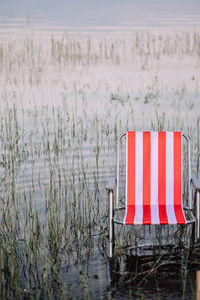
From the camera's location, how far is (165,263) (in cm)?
277

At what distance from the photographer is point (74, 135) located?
5.72 meters

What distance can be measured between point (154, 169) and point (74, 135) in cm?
264

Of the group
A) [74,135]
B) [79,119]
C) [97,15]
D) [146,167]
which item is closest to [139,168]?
[146,167]

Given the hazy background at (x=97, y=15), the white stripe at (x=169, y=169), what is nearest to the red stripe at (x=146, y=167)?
the white stripe at (x=169, y=169)

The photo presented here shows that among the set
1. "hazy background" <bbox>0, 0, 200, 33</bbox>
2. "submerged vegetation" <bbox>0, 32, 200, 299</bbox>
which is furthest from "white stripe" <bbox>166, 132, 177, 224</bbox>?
"hazy background" <bbox>0, 0, 200, 33</bbox>


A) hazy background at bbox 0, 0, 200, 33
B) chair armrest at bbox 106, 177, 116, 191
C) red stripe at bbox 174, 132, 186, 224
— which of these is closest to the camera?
chair armrest at bbox 106, 177, 116, 191

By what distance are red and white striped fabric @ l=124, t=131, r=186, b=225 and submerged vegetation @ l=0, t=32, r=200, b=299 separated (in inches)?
9.6

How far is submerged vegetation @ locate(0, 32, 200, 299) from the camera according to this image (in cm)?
271

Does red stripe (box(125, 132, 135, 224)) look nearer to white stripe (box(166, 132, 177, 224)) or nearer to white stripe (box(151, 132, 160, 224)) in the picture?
white stripe (box(151, 132, 160, 224))

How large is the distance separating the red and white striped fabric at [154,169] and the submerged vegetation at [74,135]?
0.80 feet

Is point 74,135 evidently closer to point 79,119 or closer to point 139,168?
point 79,119

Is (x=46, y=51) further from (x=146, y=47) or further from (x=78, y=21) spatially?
(x=146, y=47)

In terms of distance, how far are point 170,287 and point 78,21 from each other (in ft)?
30.0

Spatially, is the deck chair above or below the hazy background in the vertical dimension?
below
